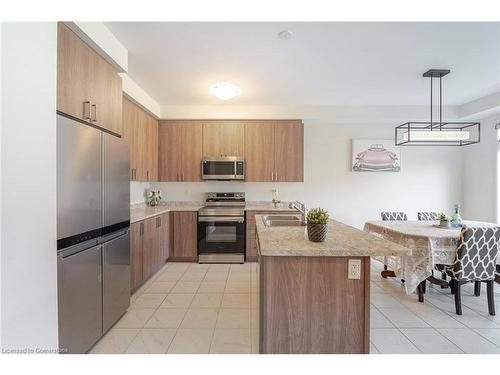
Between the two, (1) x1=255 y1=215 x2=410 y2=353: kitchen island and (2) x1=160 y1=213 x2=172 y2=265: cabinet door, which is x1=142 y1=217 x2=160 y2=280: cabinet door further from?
(1) x1=255 y1=215 x2=410 y2=353: kitchen island

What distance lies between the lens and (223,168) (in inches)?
→ 168

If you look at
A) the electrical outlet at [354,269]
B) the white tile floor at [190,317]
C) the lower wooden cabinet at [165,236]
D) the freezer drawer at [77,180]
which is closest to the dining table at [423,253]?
the electrical outlet at [354,269]

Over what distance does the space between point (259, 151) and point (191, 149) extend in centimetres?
118

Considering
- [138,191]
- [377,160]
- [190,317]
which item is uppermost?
[377,160]

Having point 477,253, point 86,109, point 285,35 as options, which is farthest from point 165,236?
point 477,253

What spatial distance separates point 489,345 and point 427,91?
3160mm

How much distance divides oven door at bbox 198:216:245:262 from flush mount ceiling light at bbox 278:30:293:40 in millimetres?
2563

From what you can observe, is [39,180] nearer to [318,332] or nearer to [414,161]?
[318,332]

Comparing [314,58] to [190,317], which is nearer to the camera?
[190,317]

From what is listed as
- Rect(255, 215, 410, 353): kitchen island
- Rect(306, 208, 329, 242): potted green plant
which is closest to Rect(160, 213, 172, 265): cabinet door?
Rect(255, 215, 410, 353): kitchen island

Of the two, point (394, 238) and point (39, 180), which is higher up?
point (39, 180)

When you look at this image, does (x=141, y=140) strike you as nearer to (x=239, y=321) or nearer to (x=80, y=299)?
(x=80, y=299)

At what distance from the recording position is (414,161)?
476 cm
